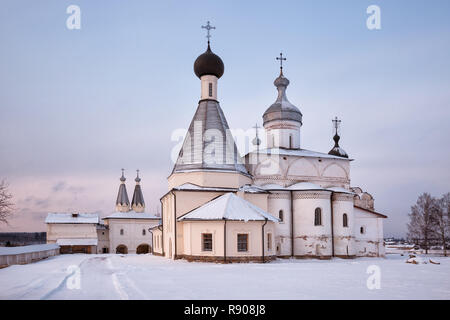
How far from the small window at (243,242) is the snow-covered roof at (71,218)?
98.7 ft

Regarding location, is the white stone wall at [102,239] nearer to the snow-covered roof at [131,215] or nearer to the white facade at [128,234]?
the white facade at [128,234]

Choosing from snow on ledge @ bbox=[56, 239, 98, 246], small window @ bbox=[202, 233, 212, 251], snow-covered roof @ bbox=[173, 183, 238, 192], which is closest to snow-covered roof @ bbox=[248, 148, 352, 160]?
snow-covered roof @ bbox=[173, 183, 238, 192]

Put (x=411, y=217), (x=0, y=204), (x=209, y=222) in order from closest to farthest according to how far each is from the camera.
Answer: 1. (x=209, y=222)
2. (x=0, y=204)
3. (x=411, y=217)

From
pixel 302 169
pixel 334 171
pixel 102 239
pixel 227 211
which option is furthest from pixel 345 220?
pixel 102 239

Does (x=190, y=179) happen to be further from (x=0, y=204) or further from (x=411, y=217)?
(x=411, y=217)

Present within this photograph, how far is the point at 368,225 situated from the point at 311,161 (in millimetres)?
6484

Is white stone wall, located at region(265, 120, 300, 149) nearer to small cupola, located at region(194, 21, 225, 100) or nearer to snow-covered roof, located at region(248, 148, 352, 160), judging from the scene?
snow-covered roof, located at region(248, 148, 352, 160)

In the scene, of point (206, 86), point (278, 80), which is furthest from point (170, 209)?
point (278, 80)

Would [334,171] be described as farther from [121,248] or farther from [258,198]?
[121,248]

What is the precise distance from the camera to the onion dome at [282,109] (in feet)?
106

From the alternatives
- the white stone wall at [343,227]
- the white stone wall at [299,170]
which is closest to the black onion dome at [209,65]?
the white stone wall at [299,170]

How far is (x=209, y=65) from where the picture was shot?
29.1 m

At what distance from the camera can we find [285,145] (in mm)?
32188

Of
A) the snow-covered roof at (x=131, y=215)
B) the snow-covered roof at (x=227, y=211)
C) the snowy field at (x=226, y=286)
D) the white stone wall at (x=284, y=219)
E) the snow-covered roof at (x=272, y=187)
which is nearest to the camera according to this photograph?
the snowy field at (x=226, y=286)
